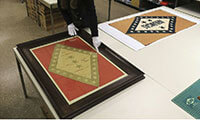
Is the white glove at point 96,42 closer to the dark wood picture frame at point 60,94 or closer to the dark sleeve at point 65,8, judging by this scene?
the dark wood picture frame at point 60,94

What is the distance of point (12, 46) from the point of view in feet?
8.05

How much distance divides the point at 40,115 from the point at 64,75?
2.69 feet

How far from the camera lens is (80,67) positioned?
3.29ft

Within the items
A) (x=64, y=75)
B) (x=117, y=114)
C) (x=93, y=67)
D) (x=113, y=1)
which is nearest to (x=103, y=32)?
(x=93, y=67)

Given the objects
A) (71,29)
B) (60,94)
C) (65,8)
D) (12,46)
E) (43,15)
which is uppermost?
(65,8)

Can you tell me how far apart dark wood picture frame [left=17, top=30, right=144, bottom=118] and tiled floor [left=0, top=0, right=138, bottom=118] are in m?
0.32

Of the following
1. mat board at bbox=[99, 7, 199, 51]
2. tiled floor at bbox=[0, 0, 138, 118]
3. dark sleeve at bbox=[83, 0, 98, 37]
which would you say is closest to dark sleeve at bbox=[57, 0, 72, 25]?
dark sleeve at bbox=[83, 0, 98, 37]

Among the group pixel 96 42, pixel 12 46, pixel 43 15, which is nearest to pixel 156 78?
pixel 96 42

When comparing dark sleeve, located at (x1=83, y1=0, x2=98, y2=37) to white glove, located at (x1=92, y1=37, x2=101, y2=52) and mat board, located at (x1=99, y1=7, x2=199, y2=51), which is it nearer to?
white glove, located at (x1=92, y1=37, x2=101, y2=52)

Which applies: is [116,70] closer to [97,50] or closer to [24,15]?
[97,50]

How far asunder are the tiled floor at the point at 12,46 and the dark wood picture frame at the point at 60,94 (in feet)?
1.06

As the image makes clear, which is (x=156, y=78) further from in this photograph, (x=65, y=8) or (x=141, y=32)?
(x=65, y=8)

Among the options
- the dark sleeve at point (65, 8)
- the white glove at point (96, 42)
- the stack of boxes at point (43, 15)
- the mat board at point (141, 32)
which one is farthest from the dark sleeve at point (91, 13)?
the stack of boxes at point (43, 15)

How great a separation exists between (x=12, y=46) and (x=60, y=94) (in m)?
1.94
